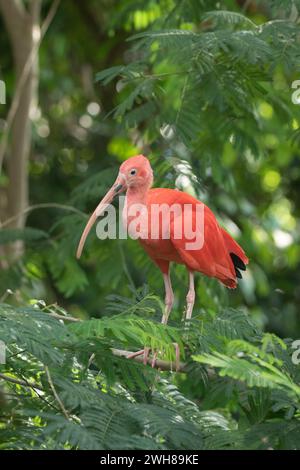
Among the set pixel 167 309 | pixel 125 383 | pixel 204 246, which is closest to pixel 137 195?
pixel 204 246

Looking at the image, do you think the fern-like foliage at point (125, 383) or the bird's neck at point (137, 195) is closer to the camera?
the fern-like foliage at point (125, 383)

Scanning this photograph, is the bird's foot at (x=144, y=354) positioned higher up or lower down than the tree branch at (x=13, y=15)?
lower down

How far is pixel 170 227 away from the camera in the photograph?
4.84 metres

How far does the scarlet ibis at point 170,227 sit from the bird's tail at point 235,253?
26 millimetres

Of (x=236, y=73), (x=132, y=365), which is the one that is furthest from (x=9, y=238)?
(x=132, y=365)

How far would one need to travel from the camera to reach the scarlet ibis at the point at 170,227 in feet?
15.9

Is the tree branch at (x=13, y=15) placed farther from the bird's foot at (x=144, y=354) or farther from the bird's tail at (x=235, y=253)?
the bird's foot at (x=144, y=354)

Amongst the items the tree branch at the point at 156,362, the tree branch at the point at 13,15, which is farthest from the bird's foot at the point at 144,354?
the tree branch at the point at 13,15

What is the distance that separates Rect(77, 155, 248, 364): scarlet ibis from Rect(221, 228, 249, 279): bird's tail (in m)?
0.03

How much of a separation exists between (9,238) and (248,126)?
184 cm

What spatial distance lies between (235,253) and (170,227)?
524 mm

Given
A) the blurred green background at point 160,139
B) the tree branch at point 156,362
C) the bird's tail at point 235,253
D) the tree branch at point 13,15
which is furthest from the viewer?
the tree branch at point 13,15

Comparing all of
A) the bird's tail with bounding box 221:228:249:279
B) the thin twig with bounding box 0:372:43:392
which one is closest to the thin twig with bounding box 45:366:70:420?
the thin twig with bounding box 0:372:43:392
